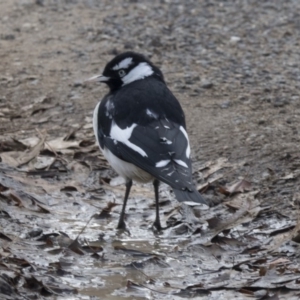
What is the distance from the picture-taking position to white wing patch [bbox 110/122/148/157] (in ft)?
22.1

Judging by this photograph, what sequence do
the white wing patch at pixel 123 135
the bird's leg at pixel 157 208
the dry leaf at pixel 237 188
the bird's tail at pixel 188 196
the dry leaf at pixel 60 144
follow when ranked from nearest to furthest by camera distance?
the bird's tail at pixel 188 196 < the white wing patch at pixel 123 135 < the bird's leg at pixel 157 208 < the dry leaf at pixel 237 188 < the dry leaf at pixel 60 144

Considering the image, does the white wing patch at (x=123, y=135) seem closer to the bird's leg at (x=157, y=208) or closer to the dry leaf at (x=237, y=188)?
the bird's leg at (x=157, y=208)

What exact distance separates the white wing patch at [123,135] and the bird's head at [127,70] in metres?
0.61

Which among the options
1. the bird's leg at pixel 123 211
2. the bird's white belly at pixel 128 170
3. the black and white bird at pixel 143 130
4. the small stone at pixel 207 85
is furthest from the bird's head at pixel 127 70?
the small stone at pixel 207 85

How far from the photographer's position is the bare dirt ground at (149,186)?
230 inches

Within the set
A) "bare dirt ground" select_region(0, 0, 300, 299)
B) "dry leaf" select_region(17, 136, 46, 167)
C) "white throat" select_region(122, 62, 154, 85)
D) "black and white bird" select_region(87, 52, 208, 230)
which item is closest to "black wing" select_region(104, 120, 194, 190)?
"black and white bird" select_region(87, 52, 208, 230)

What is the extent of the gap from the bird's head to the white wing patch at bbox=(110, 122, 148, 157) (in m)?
0.61

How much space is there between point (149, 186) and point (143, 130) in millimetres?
1166

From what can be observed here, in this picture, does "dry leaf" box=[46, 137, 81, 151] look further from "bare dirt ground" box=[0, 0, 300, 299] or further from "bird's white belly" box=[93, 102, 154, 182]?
"bird's white belly" box=[93, 102, 154, 182]

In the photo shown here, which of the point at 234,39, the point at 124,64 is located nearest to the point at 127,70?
the point at 124,64

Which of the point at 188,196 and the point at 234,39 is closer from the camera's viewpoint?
the point at 188,196

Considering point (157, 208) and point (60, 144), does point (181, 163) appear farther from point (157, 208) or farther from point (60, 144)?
point (60, 144)

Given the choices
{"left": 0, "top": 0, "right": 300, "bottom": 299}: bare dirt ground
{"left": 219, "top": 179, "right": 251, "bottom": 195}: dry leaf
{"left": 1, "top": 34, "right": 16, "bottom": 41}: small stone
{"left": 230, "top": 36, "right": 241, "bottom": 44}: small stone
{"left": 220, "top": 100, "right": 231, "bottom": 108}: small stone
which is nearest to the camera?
{"left": 0, "top": 0, "right": 300, "bottom": 299}: bare dirt ground

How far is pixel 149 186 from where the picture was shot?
25.9ft
